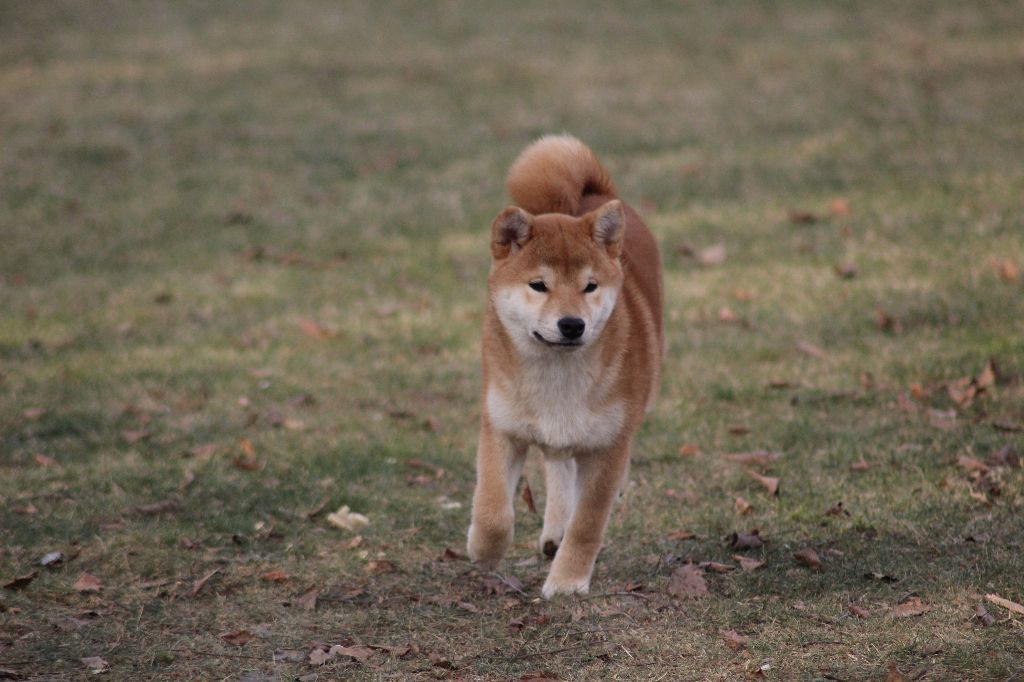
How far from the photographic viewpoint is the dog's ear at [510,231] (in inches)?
196

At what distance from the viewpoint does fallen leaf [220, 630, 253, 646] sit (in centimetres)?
471

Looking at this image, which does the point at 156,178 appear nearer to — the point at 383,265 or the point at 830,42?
the point at 383,265

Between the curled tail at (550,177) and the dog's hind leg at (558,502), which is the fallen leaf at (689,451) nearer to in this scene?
the dog's hind leg at (558,502)

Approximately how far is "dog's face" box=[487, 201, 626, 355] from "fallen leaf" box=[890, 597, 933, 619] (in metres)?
1.50

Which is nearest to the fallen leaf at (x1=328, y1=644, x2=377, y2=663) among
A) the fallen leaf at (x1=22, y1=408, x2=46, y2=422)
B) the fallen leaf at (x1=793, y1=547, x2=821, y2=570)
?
the fallen leaf at (x1=793, y1=547, x2=821, y2=570)

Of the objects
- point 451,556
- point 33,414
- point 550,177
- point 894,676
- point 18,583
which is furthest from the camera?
point 33,414

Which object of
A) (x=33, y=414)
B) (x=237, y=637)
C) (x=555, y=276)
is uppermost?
(x=555, y=276)

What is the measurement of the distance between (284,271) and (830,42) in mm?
8910

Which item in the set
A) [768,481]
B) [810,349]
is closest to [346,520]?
[768,481]

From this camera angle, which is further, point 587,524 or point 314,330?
point 314,330

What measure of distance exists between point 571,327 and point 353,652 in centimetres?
141

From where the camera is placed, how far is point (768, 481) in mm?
6133

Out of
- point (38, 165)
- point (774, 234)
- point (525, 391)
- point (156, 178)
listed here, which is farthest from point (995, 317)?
point (38, 165)

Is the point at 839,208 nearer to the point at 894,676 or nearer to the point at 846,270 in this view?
the point at 846,270
